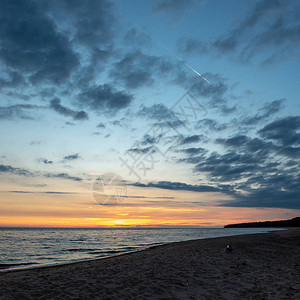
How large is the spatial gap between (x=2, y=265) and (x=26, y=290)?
1687 cm

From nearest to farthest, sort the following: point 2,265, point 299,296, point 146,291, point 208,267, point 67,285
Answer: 1. point 299,296
2. point 146,291
3. point 67,285
4. point 208,267
5. point 2,265

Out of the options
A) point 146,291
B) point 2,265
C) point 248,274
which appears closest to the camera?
point 146,291

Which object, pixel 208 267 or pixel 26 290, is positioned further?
pixel 208 267

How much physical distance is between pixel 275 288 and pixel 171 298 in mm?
4327

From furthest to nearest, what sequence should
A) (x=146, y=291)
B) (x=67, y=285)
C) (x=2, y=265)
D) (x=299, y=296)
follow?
(x=2, y=265)
(x=67, y=285)
(x=146, y=291)
(x=299, y=296)

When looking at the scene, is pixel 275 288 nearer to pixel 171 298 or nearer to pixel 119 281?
pixel 171 298

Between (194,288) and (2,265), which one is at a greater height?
(194,288)

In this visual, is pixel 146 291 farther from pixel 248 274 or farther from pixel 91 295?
pixel 248 274

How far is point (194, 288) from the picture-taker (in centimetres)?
977

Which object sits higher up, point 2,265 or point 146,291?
point 146,291

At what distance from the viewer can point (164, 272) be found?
12688mm

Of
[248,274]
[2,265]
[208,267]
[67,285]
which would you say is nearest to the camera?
[67,285]

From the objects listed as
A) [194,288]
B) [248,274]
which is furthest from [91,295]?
[248,274]

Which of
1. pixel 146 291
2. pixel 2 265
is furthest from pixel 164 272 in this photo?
pixel 2 265
